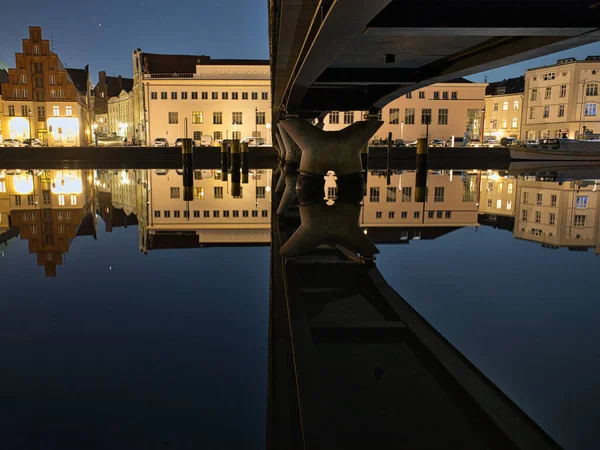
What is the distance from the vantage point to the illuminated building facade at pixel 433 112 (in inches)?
2506

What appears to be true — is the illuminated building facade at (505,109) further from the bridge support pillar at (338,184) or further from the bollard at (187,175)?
the bridge support pillar at (338,184)

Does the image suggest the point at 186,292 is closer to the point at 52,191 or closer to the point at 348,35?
the point at 348,35

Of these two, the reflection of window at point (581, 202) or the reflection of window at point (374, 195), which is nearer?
the reflection of window at point (581, 202)

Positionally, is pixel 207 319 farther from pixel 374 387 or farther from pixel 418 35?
pixel 418 35

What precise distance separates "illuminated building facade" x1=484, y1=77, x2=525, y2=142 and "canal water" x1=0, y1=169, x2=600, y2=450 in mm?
70552

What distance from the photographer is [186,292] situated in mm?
4617

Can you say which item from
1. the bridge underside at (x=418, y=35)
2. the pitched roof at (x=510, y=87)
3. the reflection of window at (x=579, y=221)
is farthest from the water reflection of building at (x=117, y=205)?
the pitched roof at (x=510, y=87)

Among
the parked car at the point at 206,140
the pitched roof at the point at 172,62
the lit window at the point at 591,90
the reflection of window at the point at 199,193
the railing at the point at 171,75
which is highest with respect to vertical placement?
the pitched roof at the point at 172,62

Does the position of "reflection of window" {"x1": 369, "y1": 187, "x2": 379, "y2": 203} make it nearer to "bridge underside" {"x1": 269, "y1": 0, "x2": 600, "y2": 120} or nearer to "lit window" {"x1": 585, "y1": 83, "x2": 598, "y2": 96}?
"bridge underside" {"x1": 269, "y1": 0, "x2": 600, "y2": 120}

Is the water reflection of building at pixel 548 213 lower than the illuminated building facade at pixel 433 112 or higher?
lower

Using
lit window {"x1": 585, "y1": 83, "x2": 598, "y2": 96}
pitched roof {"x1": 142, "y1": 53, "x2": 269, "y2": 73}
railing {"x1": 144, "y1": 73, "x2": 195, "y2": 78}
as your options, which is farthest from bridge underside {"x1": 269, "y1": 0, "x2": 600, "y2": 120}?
lit window {"x1": 585, "y1": 83, "x2": 598, "y2": 96}

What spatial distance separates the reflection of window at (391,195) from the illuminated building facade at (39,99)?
53.1 m

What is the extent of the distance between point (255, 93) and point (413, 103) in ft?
59.1

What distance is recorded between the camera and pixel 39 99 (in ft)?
196
